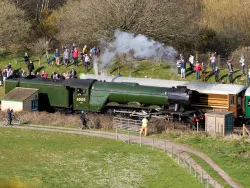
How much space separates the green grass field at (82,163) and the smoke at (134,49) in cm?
1684

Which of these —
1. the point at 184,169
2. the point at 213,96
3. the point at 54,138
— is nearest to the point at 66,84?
the point at 54,138

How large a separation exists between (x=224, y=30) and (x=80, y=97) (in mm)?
28431

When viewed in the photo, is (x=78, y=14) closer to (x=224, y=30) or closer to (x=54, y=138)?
(x=224, y=30)

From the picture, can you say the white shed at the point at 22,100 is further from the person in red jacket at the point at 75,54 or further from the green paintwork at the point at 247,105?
the green paintwork at the point at 247,105

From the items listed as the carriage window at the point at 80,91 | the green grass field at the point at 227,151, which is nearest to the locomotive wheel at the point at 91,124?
the carriage window at the point at 80,91

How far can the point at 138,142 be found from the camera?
122 feet

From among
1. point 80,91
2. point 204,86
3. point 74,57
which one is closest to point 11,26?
point 74,57

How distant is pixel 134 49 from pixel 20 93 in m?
13.7

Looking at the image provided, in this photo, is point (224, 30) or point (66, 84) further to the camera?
point (224, 30)

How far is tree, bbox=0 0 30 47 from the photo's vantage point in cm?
6556

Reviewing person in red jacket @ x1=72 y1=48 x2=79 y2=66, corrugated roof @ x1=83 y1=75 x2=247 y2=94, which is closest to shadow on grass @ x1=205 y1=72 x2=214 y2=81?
corrugated roof @ x1=83 y1=75 x2=247 y2=94

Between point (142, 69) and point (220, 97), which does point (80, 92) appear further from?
point (142, 69)

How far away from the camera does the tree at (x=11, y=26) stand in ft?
215

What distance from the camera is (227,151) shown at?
3419cm
